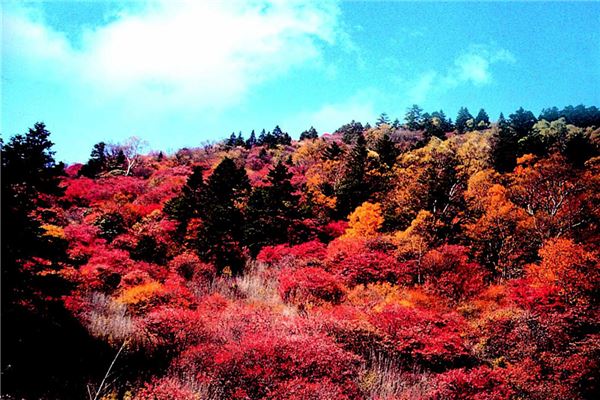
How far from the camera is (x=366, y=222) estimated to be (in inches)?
1204

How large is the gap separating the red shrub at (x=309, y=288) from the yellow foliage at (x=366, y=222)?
1056 cm

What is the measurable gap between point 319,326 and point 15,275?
30.8ft

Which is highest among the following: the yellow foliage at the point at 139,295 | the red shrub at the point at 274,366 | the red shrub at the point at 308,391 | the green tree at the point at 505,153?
the green tree at the point at 505,153

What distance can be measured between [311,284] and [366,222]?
13.1 meters

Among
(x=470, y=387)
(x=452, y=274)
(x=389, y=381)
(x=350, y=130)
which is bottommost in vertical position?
(x=470, y=387)

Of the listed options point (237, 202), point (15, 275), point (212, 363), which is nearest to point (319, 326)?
point (212, 363)

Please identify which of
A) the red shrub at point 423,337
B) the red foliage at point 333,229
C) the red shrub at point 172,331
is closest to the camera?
the red shrub at point 172,331

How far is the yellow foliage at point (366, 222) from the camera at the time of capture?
30172 millimetres

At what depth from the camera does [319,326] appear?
1324 cm

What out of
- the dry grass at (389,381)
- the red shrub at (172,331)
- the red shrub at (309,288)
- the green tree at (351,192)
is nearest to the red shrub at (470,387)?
the dry grass at (389,381)

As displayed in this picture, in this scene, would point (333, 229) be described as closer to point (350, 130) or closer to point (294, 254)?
point (294, 254)

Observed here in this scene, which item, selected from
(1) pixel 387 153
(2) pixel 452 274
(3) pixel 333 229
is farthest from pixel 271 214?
(1) pixel 387 153

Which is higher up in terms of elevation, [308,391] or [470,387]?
[308,391]

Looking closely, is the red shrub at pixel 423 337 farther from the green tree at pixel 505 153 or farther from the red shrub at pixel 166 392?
the green tree at pixel 505 153
